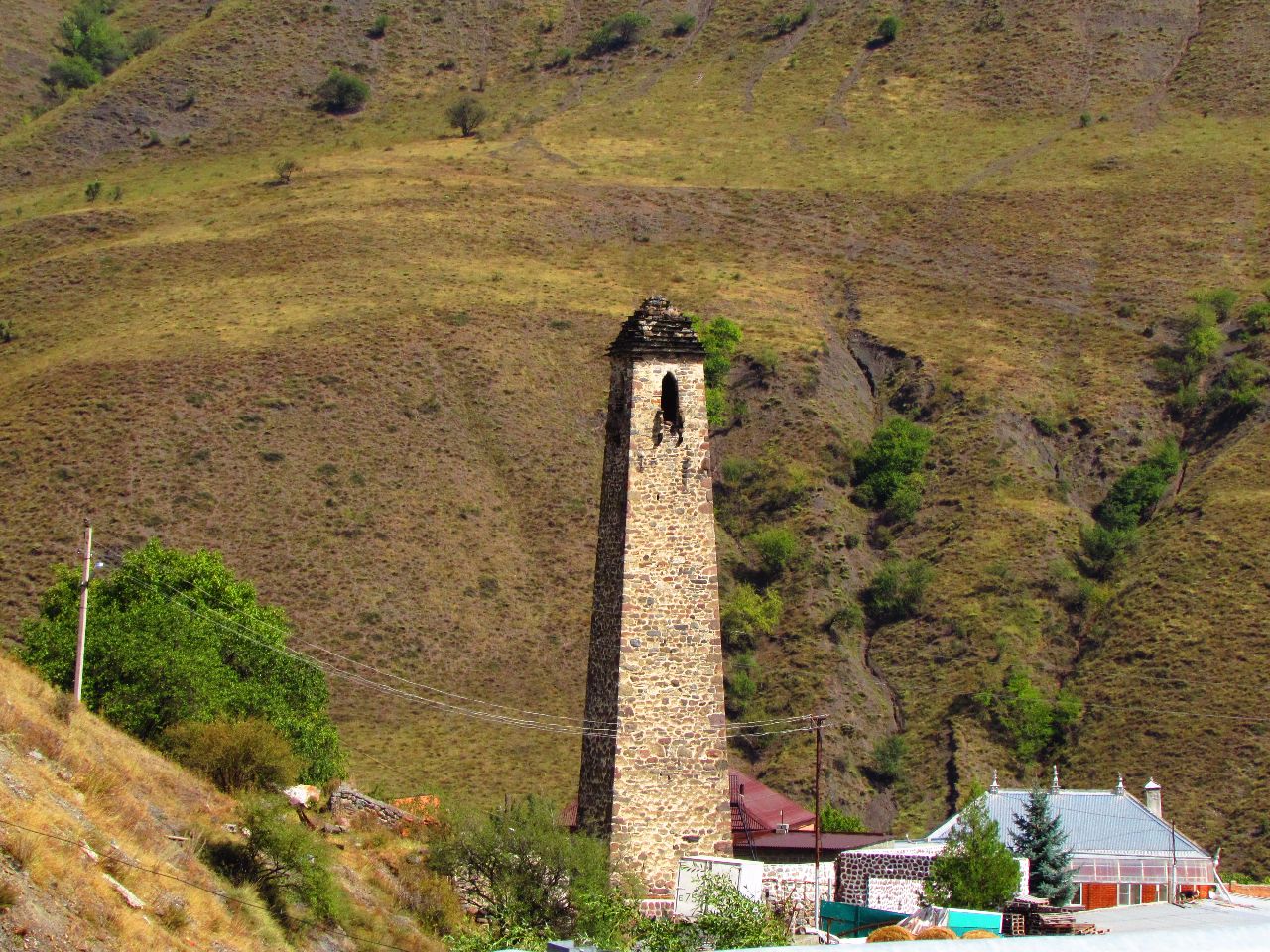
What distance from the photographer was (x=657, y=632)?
88.2 feet

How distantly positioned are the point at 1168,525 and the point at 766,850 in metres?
51.2

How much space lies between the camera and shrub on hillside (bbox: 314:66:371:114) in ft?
484

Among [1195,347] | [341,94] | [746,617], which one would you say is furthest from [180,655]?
[341,94]

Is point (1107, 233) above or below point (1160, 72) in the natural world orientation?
below

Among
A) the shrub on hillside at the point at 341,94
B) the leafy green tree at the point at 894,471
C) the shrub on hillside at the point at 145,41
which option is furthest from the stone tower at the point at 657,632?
the shrub on hillside at the point at 145,41

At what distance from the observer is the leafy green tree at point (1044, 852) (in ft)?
127

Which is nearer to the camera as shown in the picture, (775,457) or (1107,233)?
(775,457)

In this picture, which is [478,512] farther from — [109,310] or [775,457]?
[109,310]

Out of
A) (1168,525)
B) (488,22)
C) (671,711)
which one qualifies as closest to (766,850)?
(671,711)

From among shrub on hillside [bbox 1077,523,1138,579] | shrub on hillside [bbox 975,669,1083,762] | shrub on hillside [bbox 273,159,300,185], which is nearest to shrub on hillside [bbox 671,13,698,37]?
shrub on hillside [bbox 273,159,300,185]

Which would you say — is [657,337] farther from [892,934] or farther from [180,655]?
[180,655]

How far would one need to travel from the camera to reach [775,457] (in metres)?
91.0

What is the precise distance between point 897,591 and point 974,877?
47286mm

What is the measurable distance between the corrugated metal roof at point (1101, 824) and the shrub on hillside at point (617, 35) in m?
116
